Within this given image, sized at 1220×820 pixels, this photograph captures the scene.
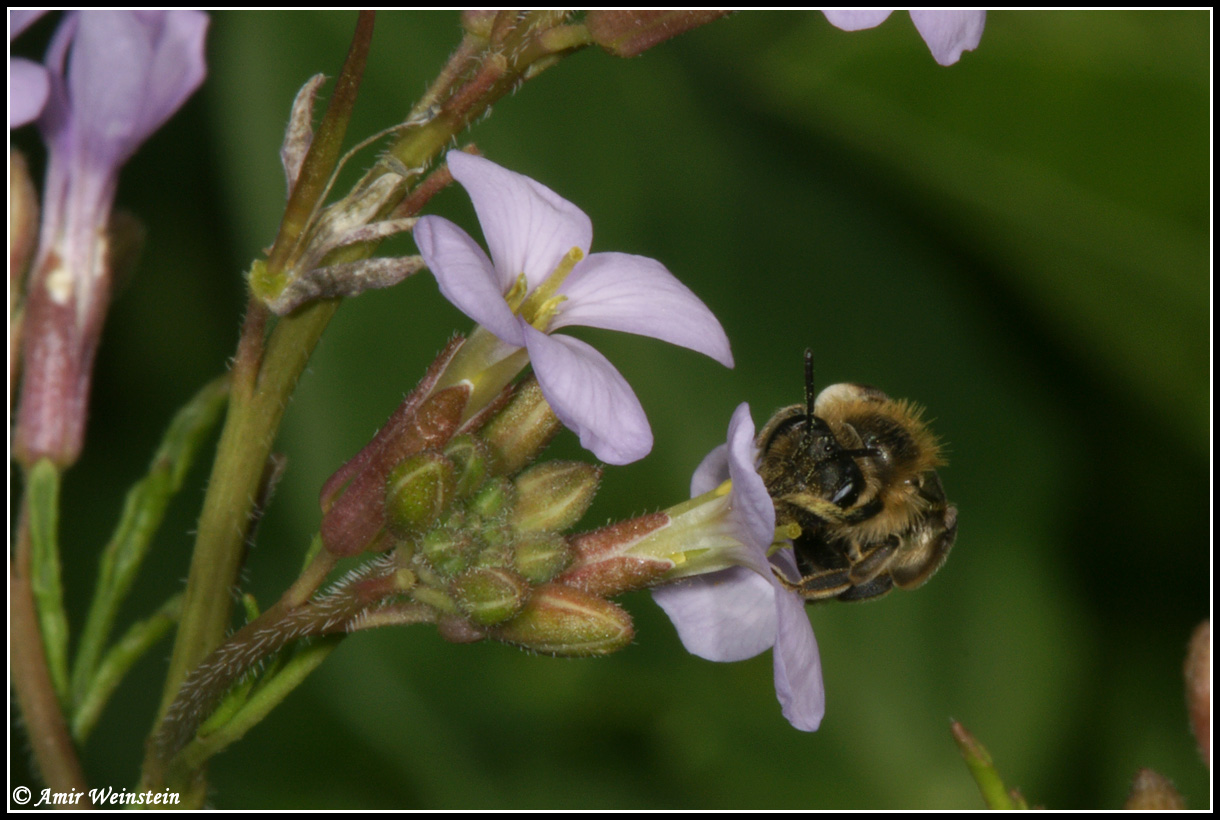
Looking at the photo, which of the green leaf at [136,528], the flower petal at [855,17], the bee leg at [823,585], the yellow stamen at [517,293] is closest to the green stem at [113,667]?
the green leaf at [136,528]

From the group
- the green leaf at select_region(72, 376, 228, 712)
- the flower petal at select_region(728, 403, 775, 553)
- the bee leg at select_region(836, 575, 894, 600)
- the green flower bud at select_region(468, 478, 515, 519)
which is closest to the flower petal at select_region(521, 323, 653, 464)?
the flower petal at select_region(728, 403, 775, 553)

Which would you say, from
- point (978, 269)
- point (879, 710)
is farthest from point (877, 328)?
point (879, 710)

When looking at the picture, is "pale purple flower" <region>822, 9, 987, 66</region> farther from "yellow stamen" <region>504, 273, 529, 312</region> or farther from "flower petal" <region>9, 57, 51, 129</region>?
"flower petal" <region>9, 57, 51, 129</region>

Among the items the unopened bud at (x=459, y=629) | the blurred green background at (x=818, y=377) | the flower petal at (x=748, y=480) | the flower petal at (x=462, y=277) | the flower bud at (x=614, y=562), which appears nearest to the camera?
the flower petal at (x=462, y=277)

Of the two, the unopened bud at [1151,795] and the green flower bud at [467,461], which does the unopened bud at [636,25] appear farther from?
the unopened bud at [1151,795]

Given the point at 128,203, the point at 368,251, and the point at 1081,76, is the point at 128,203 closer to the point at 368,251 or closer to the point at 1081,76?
the point at 368,251

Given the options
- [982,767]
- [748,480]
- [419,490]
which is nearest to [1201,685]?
[982,767]
